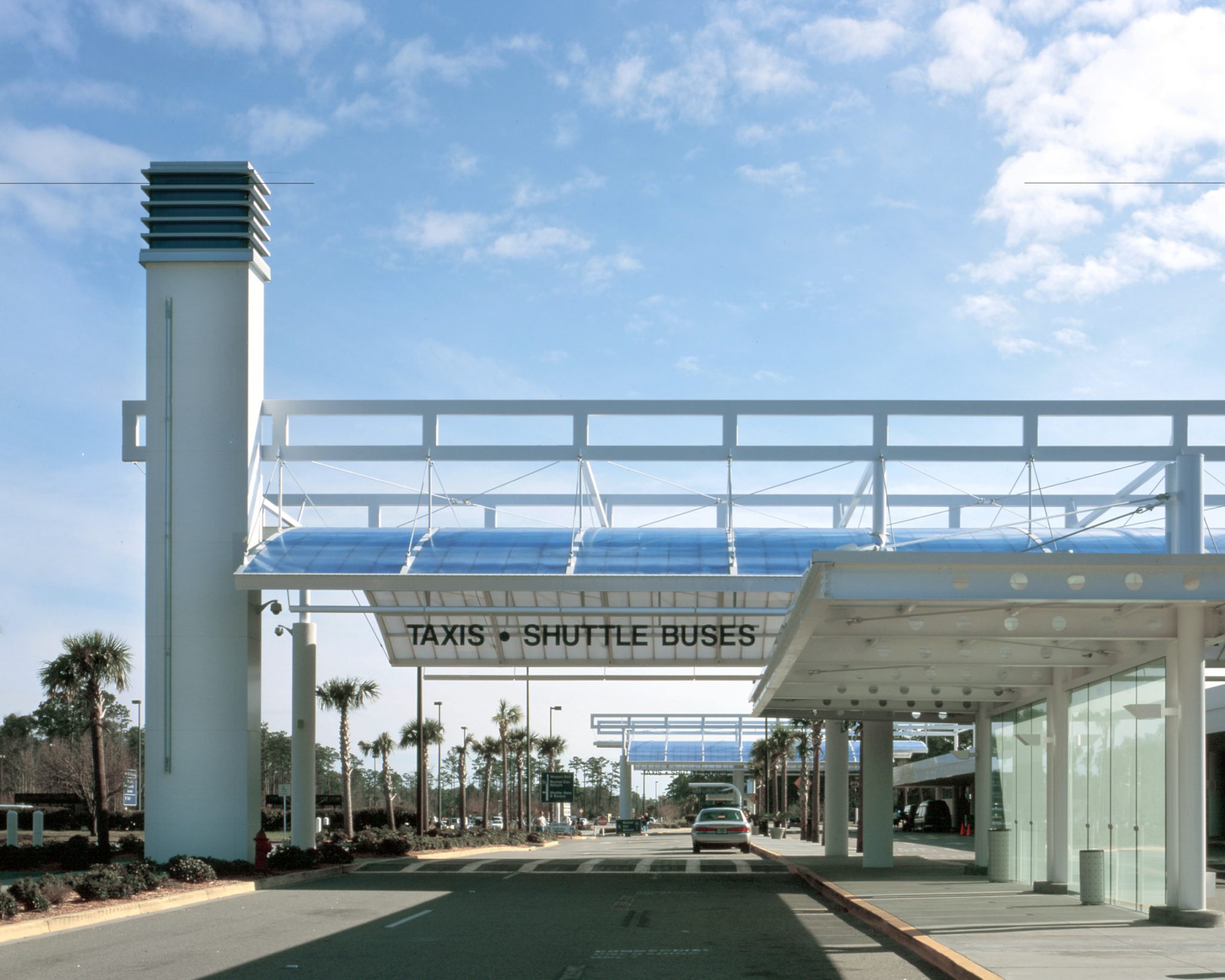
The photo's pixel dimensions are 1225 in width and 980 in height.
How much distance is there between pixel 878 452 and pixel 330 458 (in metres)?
11.5

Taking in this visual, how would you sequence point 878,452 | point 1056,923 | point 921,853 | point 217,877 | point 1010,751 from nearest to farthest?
point 1056,923 → point 217,877 → point 1010,751 → point 878,452 → point 921,853

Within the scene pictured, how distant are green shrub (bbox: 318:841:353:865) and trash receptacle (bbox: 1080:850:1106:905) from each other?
17.4 m

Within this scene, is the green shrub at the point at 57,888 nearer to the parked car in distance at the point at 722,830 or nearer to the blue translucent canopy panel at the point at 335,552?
the blue translucent canopy panel at the point at 335,552

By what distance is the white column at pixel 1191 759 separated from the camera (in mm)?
16594

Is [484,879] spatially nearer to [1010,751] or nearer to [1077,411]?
[1010,751]

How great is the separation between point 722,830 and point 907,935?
30.2 metres

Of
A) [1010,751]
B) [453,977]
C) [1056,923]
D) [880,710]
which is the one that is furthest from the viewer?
[880,710]

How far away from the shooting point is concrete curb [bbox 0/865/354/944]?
56.0 feet

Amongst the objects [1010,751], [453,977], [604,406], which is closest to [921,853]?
[1010,751]

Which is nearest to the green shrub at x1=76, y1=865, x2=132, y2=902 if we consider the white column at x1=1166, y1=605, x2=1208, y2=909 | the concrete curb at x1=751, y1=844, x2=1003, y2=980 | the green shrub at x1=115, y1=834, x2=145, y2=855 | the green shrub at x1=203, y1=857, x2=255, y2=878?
the green shrub at x1=203, y1=857, x2=255, y2=878

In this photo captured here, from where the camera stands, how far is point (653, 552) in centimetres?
2955

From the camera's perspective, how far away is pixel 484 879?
28.4 m

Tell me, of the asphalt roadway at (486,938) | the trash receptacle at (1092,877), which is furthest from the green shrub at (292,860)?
the trash receptacle at (1092,877)

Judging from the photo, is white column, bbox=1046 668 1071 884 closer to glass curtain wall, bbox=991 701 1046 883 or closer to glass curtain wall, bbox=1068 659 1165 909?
glass curtain wall, bbox=1068 659 1165 909
